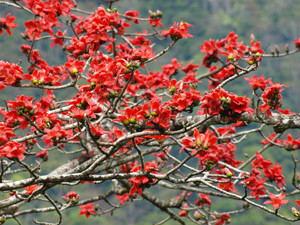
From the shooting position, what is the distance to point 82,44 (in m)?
2.83

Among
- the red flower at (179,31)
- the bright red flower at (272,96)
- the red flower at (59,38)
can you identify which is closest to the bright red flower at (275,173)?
the bright red flower at (272,96)

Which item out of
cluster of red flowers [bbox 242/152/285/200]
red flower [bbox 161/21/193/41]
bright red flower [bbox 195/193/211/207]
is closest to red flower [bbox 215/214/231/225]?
bright red flower [bbox 195/193/211/207]

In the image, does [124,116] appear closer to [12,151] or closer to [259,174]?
[12,151]

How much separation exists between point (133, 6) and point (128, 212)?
2515 centimetres

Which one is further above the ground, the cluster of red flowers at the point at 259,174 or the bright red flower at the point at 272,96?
the bright red flower at the point at 272,96

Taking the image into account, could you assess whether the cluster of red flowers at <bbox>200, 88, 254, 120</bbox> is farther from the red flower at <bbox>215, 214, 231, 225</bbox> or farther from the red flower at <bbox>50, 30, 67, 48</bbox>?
the red flower at <bbox>215, 214, 231, 225</bbox>

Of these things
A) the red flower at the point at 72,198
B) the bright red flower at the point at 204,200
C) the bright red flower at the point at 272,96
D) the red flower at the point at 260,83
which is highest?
the red flower at the point at 260,83

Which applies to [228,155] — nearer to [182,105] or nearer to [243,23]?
[182,105]

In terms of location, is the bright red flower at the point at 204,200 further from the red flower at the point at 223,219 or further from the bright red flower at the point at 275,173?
the bright red flower at the point at 275,173

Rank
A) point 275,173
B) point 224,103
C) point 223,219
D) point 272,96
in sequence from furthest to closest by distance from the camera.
Answer: point 223,219
point 275,173
point 272,96
point 224,103

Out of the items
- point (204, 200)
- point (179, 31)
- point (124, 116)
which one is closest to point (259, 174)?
point (204, 200)

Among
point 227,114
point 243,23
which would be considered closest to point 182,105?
point 227,114

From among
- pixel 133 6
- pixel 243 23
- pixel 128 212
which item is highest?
pixel 133 6

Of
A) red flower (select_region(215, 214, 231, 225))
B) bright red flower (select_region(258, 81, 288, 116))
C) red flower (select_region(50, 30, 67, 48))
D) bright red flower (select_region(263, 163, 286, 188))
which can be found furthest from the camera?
red flower (select_region(215, 214, 231, 225))
